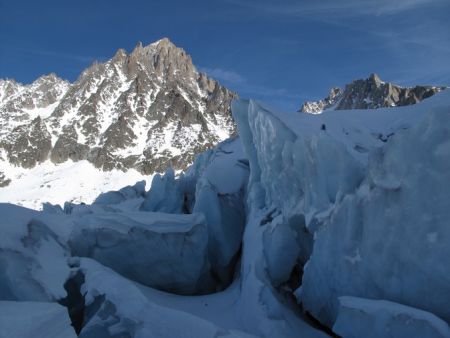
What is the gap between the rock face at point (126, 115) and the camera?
131 m

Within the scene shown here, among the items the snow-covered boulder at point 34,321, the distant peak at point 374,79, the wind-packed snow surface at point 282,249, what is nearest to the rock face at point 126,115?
the distant peak at point 374,79

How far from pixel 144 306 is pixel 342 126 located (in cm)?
1192

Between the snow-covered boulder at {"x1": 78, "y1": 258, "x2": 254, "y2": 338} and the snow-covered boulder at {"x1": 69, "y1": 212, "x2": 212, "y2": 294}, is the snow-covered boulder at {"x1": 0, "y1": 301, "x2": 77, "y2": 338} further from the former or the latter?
the snow-covered boulder at {"x1": 69, "y1": 212, "x2": 212, "y2": 294}

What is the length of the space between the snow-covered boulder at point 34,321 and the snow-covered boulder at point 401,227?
6144mm

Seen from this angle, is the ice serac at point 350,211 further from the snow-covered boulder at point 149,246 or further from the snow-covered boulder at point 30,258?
the snow-covered boulder at point 30,258

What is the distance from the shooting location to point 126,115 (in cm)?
14388

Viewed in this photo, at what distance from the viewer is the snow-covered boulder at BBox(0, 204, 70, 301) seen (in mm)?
9875

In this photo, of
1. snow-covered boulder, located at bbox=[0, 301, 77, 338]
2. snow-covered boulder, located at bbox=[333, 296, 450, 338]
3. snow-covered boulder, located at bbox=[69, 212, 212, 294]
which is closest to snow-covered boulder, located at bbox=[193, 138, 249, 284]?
snow-covered boulder, located at bbox=[69, 212, 212, 294]

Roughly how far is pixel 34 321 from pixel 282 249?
28.4 ft

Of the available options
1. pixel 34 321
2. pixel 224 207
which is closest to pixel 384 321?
pixel 34 321

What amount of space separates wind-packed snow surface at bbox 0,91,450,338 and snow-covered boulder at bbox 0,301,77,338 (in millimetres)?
53

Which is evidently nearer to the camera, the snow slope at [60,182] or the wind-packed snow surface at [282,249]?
the wind-packed snow surface at [282,249]

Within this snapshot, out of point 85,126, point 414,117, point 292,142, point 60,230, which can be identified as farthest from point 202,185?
point 85,126

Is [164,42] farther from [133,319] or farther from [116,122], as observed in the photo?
[133,319]
